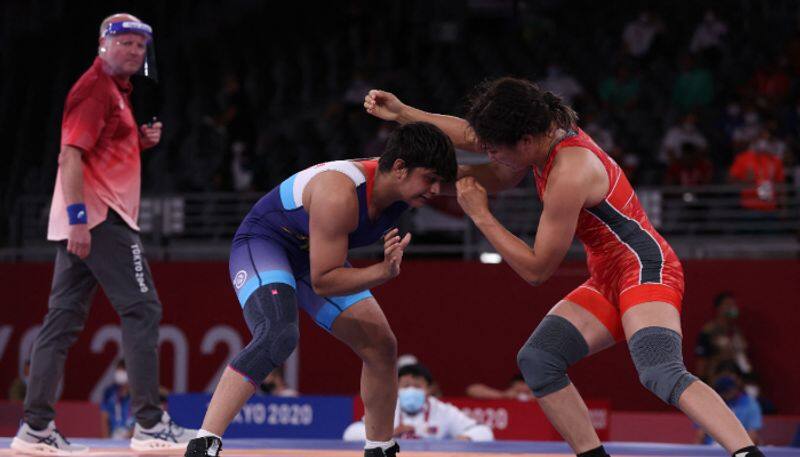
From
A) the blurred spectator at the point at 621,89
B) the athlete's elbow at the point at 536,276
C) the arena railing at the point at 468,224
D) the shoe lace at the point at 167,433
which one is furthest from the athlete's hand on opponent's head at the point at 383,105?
the blurred spectator at the point at 621,89

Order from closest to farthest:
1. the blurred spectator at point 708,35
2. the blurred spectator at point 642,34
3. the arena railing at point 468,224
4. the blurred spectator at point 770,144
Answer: the arena railing at point 468,224 → the blurred spectator at point 770,144 → the blurred spectator at point 708,35 → the blurred spectator at point 642,34

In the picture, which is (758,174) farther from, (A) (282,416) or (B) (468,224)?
(A) (282,416)

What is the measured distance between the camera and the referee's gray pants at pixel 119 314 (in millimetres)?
5551

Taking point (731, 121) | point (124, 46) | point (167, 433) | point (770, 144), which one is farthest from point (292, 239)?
point (731, 121)

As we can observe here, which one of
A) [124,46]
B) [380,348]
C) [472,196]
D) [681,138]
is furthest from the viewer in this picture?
[681,138]

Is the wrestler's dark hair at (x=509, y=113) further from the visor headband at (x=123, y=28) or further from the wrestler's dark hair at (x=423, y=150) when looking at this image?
the visor headband at (x=123, y=28)

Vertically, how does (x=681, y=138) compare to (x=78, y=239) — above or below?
above

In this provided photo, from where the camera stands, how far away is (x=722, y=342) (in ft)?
32.8

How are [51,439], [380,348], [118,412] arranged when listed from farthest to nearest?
[118,412], [51,439], [380,348]

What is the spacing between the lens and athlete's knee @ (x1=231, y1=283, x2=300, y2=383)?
14.6ft

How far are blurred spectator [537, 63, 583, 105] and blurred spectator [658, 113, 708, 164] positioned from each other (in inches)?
46.8

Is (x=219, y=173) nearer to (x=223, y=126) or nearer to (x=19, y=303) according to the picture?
(x=223, y=126)

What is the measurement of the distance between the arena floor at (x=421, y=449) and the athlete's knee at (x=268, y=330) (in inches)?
41.8

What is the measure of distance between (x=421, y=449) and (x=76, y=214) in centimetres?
199
